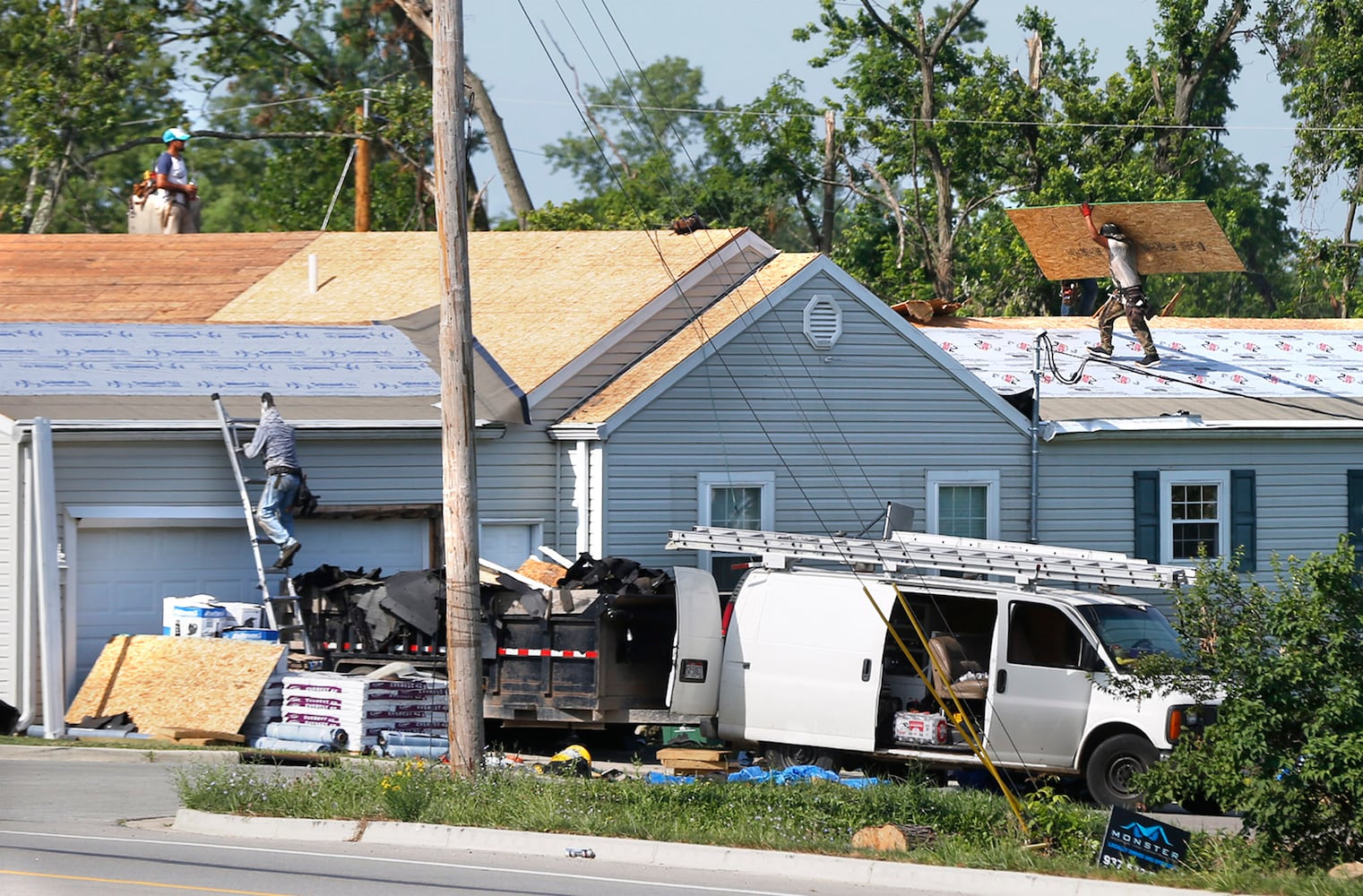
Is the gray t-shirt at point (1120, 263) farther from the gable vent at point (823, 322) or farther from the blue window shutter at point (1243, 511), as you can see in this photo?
the gable vent at point (823, 322)

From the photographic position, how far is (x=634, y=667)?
17.3 meters

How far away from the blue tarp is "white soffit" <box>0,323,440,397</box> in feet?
24.6

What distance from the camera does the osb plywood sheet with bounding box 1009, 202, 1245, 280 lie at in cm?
2691

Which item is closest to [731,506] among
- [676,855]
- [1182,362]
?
[1182,362]

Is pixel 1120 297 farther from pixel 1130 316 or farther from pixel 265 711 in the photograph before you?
pixel 265 711

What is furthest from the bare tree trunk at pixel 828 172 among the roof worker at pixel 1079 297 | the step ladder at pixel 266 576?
the step ladder at pixel 266 576

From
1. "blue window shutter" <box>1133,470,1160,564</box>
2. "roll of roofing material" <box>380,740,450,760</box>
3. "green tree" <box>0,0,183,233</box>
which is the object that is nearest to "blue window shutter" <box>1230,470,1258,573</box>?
"blue window shutter" <box>1133,470,1160,564</box>

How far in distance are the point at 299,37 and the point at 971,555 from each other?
41.4 metres

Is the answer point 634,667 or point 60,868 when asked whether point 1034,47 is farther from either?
point 60,868

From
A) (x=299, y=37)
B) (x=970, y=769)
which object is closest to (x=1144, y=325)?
(x=970, y=769)

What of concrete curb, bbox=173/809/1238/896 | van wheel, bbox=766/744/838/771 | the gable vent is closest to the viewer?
concrete curb, bbox=173/809/1238/896

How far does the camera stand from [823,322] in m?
22.6

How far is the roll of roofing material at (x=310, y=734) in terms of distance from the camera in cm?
1733

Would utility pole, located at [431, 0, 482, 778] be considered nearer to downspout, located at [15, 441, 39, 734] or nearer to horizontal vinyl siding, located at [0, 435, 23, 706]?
downspout, located at [15, 441, 39, 734]
